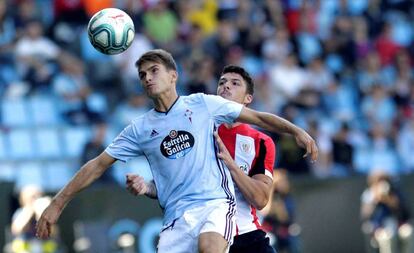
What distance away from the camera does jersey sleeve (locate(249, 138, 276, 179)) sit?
9539 millimetres

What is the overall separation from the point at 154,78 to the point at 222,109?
22.4 inches

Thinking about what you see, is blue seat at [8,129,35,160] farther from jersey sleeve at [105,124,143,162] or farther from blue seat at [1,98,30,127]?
jersey sleeve at [105,124,143,162]

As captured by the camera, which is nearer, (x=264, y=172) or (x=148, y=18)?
(x=264, y=172)

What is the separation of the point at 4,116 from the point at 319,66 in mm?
6764

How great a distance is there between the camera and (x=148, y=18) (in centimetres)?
2053

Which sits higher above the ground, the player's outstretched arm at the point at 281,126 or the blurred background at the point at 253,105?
the blurred background at the point at 253,105

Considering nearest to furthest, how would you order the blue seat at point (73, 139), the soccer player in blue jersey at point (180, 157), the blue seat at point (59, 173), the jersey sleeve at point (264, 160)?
the soccer player in blue jersey at point (180, 157) → the jersey sleeve at point (264, 160) → the blue seat at point (59, 173) → the blue seat at point (73, 139)

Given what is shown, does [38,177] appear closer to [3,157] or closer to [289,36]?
[3,157]

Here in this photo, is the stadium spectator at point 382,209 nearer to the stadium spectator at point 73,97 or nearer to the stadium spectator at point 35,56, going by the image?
the stadium spectator at point 73,97

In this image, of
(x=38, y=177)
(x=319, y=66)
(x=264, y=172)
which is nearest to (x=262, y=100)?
(x=319, y=66)

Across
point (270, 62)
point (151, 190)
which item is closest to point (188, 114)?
point (151, 190)

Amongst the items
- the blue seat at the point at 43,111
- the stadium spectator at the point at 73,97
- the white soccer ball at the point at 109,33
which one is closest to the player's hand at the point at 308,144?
the white soccer ball at the point at 109,33

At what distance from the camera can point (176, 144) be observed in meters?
8.82

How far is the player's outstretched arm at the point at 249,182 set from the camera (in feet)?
29.0
